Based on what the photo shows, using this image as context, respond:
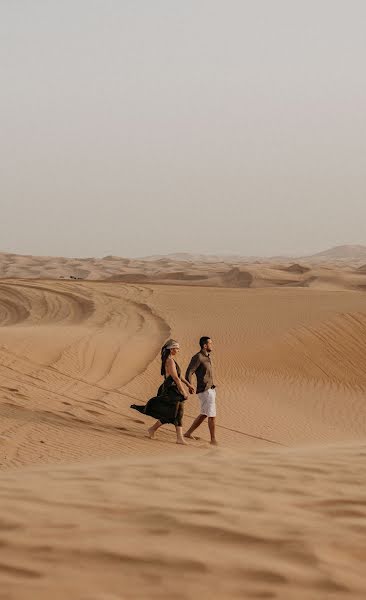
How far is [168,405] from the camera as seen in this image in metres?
10.2

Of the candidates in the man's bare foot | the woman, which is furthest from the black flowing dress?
the man's bare foot

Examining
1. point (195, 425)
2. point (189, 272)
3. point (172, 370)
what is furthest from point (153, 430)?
point (189, 272)

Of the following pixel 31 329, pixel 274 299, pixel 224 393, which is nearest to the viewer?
pixel 224 393

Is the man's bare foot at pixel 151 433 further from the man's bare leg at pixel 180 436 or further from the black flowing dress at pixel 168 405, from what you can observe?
the man's bare leg at pixel 180 436

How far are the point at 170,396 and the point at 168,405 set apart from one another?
0.14 m

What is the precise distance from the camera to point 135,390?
14.4m

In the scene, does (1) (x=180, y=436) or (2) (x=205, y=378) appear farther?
(2) (x=205, y=378)

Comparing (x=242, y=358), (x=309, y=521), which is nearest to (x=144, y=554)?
(x=309, y=521)

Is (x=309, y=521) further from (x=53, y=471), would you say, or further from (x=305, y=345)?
(x=305, y=345)

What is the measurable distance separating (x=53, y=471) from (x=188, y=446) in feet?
13.1

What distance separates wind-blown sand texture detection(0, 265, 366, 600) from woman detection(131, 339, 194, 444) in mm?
364

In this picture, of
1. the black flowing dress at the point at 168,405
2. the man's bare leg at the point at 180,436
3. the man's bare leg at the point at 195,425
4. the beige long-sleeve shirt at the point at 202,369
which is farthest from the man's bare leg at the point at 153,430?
the beige long-sleeve shirt at the point at 202,369

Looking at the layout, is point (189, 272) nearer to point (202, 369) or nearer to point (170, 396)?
point (202, 369)

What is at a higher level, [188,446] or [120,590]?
[120,590]
